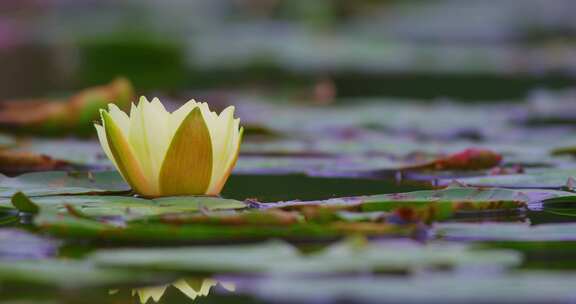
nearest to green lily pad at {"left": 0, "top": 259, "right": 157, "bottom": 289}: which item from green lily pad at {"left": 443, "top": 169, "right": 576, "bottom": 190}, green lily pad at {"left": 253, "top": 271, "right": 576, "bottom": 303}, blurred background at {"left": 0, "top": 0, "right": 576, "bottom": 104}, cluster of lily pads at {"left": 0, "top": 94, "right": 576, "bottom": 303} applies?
cluster of lily pads at {"left": 0, "top": 94, "right": 576, "bottom": 303}

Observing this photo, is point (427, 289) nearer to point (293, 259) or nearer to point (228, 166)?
point (293, 259)

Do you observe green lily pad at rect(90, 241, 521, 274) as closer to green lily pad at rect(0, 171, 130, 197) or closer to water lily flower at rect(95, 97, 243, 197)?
water lily flower at rect(95, 97, 243, 197)

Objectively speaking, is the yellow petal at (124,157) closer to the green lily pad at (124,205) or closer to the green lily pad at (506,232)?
the green lily pad at (124,205)

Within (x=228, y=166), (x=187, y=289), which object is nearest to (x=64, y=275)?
(x=187, y=289)

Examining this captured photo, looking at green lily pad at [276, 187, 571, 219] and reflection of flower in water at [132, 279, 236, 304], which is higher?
green lily pad at [276, 187, 571, 219]

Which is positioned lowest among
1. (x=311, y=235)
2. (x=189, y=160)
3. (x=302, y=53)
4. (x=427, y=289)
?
(x=427, y=289)

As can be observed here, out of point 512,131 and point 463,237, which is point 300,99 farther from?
point 463,237

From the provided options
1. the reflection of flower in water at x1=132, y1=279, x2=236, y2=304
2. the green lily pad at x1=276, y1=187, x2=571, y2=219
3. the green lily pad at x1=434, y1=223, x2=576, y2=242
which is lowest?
the reflection of flower in water at x1=132, y1=279, x2=236, y2=304
